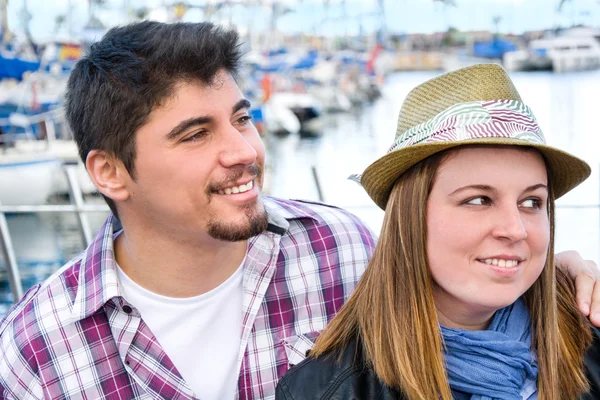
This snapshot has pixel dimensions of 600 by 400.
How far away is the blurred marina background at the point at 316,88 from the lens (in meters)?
8.77

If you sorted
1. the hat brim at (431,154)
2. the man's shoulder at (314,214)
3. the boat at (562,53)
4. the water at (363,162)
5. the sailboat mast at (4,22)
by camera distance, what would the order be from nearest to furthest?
1. the hat brim at (431,154)
2. the man's shoulder at (314,214)
3. the water at (363,162)
4. the sailboat mast at (4,22)
5. the boat at (562,53)

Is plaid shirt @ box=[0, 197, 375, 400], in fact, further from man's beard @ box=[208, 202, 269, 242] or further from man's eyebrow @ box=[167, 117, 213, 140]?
man's eyebrow @ box=[167, 117, 213, 140]

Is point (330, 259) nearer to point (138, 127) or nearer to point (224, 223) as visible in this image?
point (224, 223)

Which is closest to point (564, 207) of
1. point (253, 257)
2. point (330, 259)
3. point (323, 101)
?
point (330, 259)

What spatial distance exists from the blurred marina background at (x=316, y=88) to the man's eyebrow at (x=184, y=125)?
1.48ft

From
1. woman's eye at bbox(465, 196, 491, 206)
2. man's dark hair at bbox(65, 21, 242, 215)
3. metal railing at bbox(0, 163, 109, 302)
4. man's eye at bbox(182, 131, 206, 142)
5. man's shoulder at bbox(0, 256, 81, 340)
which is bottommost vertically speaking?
metal railing at bbox(0, 163, 109, 302)

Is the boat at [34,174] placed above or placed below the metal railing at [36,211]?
below

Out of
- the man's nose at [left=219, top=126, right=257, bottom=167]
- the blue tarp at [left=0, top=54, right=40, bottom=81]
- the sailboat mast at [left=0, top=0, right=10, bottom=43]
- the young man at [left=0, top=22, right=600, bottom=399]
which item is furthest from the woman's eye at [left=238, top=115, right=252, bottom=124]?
the sailboat mast at [left=0, top=0, right=10, bottom=43]

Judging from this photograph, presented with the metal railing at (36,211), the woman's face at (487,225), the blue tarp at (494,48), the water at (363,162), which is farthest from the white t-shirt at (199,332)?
the blue tarp at (494,48)

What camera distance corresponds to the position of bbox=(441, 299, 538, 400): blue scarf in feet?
5.67

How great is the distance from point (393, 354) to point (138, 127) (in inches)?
41.7

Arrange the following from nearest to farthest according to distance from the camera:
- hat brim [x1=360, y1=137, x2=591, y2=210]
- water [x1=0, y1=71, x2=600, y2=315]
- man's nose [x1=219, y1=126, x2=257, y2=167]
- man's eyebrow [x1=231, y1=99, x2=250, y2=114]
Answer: hat brim [x1=360, y1=137, x2=591, y2=210] → man's nose [x1=219, y1=126, x2=257, y2=167] → man's eyebrow [x1=231, y1=99, x2=250, y2=114] → water [x1=0, y1=71, x2=600, y2=315]

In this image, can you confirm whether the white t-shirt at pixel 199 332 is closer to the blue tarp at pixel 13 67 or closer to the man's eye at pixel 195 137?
the man's eye at pixel 195 137

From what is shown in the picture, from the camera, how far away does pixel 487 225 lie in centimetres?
167
